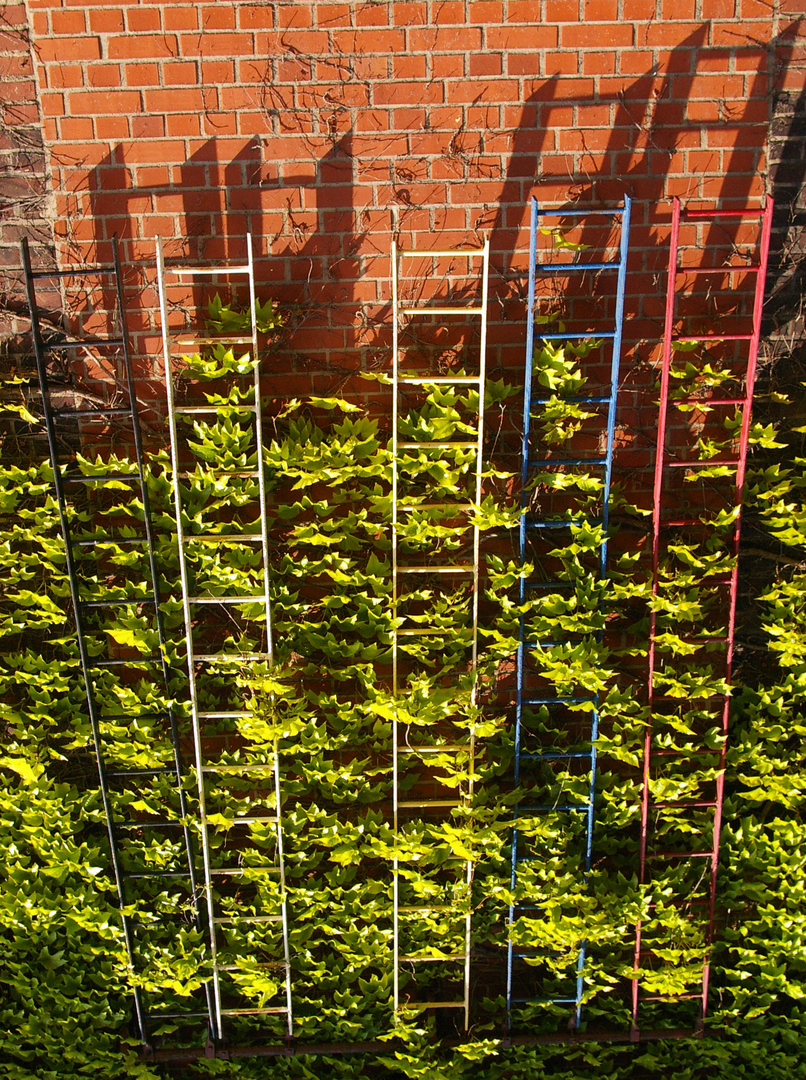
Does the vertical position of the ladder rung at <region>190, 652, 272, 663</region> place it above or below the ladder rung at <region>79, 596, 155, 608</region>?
below

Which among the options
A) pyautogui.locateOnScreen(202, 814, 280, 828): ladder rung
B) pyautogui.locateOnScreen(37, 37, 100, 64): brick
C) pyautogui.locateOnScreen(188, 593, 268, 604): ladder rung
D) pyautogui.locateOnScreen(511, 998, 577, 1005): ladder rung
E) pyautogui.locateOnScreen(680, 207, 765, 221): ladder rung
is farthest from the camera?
pyautogui.locateOnScreen(511, 998, 577, 1005): ladder rung

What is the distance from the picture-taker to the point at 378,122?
7.68 feet

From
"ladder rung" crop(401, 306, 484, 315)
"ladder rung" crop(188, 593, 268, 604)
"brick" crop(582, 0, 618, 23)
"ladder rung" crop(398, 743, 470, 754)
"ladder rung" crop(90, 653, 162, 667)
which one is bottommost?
"ladder rung" crop(398, 743, 470, 754)

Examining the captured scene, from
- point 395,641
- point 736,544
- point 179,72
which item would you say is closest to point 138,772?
point 395,641

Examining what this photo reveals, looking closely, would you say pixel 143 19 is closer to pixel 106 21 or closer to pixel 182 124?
pixel 106 21

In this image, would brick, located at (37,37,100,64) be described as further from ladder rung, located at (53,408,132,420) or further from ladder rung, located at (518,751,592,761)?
ladder rung, located at (518,751,592,761)

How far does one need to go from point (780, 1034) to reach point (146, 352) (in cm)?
321

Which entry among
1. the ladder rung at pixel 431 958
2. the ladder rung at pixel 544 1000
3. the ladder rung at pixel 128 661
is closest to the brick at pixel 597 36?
the ladder rung at pixel 128 661

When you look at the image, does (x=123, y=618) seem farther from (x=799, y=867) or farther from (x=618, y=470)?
(x=799, y=867)

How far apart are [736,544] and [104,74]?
8.03 ft

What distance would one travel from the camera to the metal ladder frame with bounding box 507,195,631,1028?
2.26 m

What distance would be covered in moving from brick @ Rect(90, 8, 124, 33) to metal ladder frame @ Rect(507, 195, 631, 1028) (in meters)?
1.36

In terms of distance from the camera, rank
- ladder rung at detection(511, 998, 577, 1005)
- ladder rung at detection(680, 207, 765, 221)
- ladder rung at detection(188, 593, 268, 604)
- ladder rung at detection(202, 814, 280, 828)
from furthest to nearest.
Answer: ladder rung at detection(511, 998, 577, 1005) < ladder rung at detection(202, 814, 280, 828) < ladder rung at detection(188, 593, 268, 604) < ladder rung at detection(680, 207, 765, 221)

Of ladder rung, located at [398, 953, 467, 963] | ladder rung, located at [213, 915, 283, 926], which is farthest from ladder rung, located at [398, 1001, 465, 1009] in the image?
ladder rung, located at [213, 915, 283, 926]
